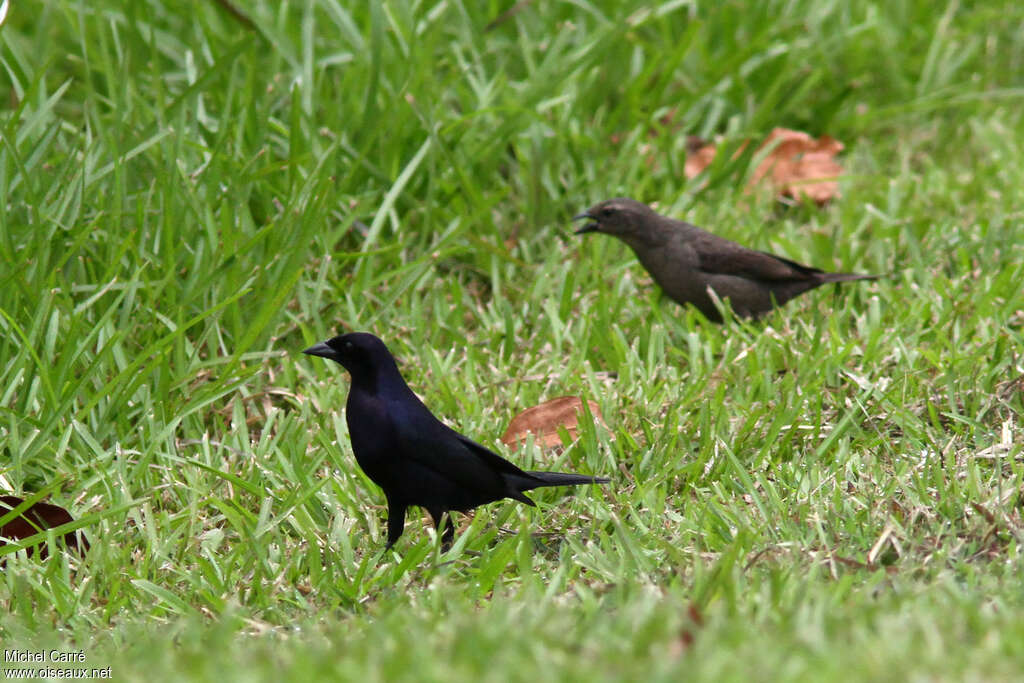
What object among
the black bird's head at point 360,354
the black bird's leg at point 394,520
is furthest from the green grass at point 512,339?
the black bird's head at point 360,354

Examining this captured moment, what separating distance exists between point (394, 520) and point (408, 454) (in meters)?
0.21

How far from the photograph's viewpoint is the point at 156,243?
480 cm

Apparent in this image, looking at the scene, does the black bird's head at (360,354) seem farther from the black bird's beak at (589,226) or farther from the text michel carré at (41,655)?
the black bird's beak at (589,226)

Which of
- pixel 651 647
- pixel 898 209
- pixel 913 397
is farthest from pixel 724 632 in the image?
pixel 898 209

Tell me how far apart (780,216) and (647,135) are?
761 millimetres

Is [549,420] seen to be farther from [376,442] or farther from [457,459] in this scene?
[376,442]

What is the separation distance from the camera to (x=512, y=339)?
5219 millimetres

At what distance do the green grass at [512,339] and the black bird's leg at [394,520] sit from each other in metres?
0.06

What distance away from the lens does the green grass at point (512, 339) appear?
308 centimetres

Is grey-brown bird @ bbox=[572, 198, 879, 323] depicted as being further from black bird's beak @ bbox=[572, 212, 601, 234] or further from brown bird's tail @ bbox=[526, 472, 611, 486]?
brown bird's tail @ bbox=[526, 472, 611, 486]

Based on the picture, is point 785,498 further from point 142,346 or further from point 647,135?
point 647,135

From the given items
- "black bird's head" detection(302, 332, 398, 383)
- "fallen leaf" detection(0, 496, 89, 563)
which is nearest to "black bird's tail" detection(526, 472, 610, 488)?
"black bird's head" detection(302, 332, 398, 383)

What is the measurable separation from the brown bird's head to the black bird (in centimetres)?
221

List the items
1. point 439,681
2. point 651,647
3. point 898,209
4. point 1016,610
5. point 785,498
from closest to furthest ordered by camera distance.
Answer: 1. point 439,681
2. point 651,647
3. point 1016,610
4. point 785,498
5. point 898,209
